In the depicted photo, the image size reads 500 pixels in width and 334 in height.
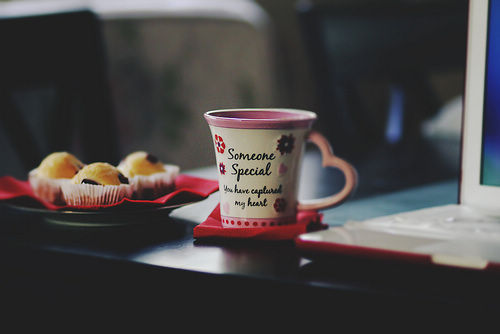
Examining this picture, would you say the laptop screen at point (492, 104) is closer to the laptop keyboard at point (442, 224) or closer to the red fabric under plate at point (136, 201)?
the laptop keyboard at point (442, 224)

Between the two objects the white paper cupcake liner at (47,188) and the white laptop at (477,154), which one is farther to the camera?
the white paper cupcake liner at (47,188)

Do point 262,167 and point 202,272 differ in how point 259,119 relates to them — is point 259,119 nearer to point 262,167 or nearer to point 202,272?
point 262,167

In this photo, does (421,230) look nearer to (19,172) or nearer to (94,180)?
(94,180)

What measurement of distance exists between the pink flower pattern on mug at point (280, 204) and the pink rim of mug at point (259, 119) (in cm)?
6

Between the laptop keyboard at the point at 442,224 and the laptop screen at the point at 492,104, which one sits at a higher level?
the laptop screen at the point at 492,104

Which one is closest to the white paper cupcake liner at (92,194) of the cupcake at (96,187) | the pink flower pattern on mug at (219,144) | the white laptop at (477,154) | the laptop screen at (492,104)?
the cupcake at (96,187)

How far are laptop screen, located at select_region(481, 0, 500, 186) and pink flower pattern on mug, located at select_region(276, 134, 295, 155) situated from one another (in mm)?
170

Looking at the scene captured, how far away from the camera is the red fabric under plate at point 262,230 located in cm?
53

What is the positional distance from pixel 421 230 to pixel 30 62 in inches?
39.8

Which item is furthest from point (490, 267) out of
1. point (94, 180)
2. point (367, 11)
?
point (367, 11)

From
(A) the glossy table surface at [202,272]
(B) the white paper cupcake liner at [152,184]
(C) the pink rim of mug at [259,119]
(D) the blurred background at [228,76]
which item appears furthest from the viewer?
(D) the blurred background at [228,76]

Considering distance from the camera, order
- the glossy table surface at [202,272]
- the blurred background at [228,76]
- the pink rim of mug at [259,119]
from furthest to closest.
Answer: the blurred background at [228,76] < the pink rim of mug at [259,119] < the glossy table surface at [202,272]

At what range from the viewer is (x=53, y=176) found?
62 cm

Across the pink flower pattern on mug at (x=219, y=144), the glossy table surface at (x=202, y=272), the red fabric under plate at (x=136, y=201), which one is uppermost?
the pink flower pattern on mug at (x=219, y=144)
